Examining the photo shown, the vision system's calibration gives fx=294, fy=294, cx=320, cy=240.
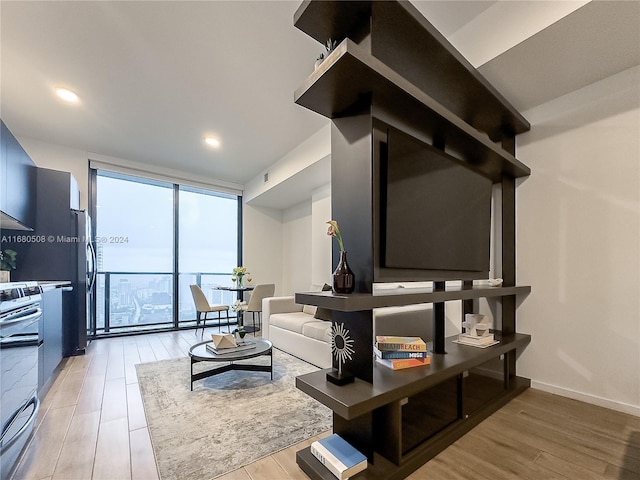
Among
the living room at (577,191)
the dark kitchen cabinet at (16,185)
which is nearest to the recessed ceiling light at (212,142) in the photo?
the living room at (577,191)

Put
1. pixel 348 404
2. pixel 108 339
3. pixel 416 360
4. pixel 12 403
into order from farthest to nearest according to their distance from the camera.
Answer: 1. pixel 108 339
2. pixel 416 360
3. pixel 12 403
4. pixel 348 404

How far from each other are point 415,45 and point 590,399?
284 centimetres

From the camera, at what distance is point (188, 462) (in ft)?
5.28

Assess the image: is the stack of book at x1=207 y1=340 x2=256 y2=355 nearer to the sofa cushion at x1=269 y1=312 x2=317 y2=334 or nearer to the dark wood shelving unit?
the sofa cushion at x1=269 y1=312 x2=317 y2=334

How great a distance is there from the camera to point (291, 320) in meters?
3.63

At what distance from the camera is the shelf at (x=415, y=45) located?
1.46m

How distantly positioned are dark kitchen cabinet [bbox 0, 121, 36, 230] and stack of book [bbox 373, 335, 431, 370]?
326 cm

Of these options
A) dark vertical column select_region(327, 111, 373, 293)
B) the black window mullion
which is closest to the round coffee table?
dark vertical column select_region(327, 111, 373, 293)

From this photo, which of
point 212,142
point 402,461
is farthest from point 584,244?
point 212,142

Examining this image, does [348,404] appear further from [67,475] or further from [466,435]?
[67,475]

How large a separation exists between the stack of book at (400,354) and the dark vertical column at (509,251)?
Answer: 136cm

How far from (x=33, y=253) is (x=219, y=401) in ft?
9.74

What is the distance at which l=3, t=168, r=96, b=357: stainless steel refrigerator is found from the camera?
11.2ft

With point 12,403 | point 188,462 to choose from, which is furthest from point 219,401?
point 12,403
